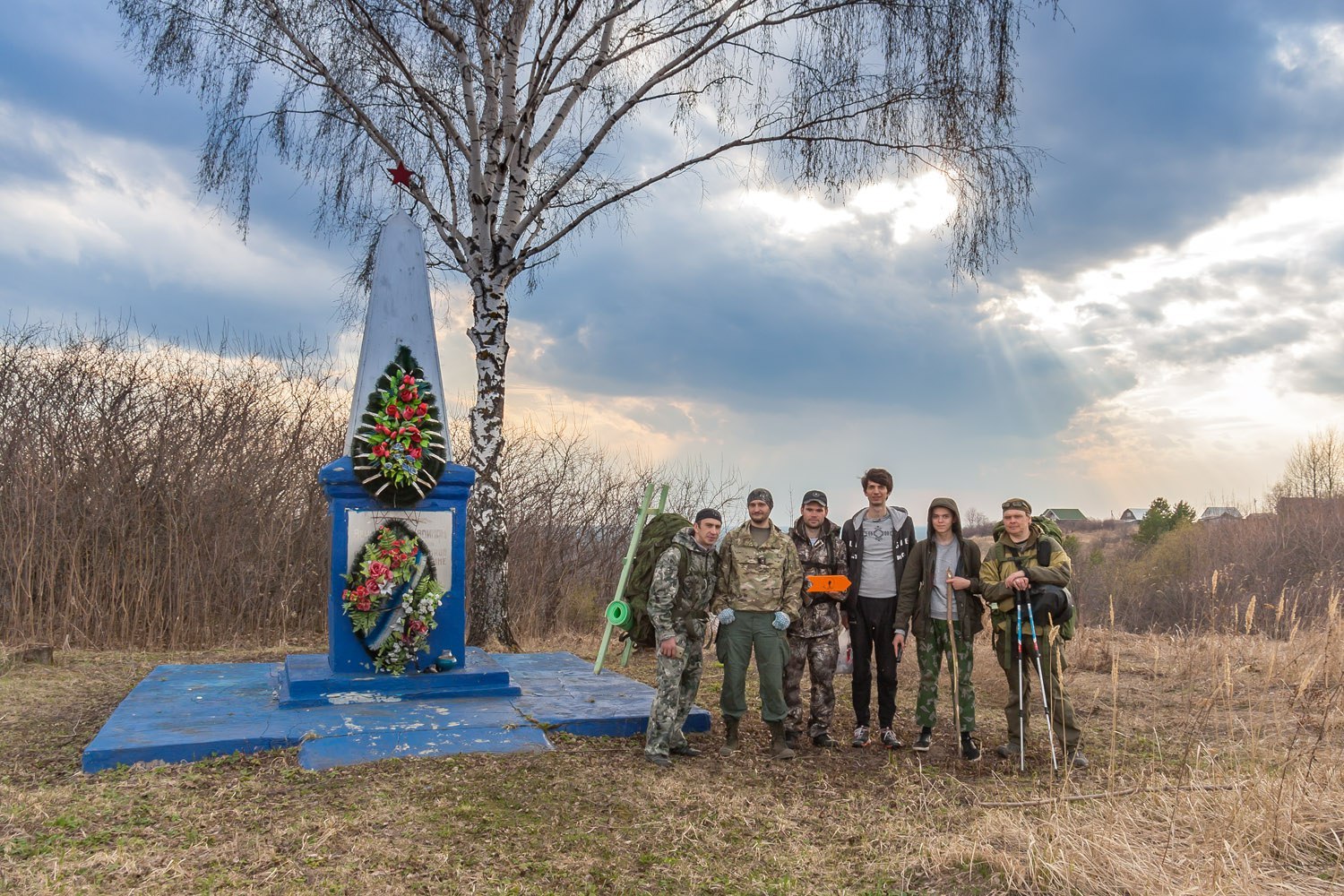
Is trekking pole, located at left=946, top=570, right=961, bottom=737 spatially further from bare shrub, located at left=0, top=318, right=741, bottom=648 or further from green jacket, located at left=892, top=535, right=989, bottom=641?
bare shrub, located at left=0, top=318, right=741, bottom=648

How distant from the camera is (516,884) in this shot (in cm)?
386

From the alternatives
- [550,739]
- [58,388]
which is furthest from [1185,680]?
[58,388]

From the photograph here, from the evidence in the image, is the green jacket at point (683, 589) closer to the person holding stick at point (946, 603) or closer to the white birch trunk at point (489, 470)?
the person holding stick at point (946, 603)

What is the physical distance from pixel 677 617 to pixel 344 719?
2239mm

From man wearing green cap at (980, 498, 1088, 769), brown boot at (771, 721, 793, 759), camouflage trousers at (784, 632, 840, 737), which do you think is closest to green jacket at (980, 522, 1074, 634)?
man wearing green cap at (980, 498, 1088, 769)

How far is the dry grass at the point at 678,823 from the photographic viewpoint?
3.82 metres

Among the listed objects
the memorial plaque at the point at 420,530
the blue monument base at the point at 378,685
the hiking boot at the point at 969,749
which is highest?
the memorial plaque at the point at 420,530

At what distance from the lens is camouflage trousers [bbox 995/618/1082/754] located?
571 centimetres

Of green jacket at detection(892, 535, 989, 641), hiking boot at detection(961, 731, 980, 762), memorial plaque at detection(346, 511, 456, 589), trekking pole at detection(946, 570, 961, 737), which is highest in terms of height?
memorial plaque at detection(346, 511, 456, 589)

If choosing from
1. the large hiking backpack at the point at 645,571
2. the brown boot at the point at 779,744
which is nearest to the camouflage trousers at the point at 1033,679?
the brown boot at the point at 779,744

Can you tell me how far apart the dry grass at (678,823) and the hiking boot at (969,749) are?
101 millimetres

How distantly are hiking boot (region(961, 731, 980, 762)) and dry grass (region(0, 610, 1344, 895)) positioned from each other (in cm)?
10

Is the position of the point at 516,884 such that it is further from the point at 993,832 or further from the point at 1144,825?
the point at 1144,825

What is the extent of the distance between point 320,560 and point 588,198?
17.3 feet
